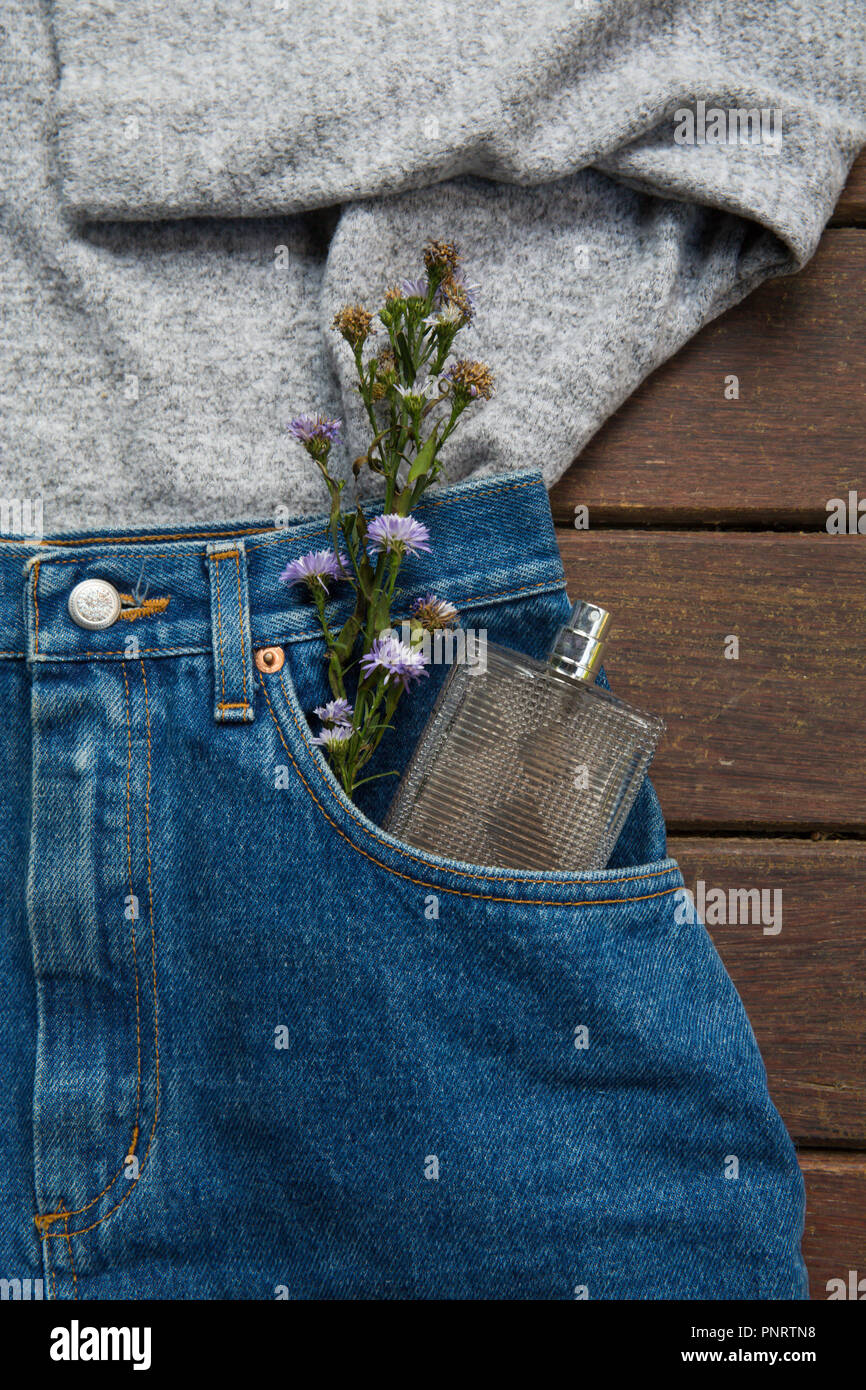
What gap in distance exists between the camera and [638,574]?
0.64 m

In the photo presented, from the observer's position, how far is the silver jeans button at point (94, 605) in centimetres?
52

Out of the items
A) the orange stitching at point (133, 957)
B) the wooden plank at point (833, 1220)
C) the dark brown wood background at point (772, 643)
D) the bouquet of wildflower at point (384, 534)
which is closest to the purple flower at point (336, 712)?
the bouquet of wildflower at point (384, 534)

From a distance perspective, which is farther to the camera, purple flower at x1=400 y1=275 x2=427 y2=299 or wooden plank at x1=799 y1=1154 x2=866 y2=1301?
wooden plank at x1=799 y1=1154 x2=866 y2=1301

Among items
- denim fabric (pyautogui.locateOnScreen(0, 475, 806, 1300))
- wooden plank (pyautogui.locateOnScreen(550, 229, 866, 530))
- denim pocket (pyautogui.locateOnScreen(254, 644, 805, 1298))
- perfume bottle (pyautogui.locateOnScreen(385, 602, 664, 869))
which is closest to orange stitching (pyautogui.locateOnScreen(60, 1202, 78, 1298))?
denim fabric (pyautogui.locateOnScreen(0, 475, 806, 1300))

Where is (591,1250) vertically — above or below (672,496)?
below

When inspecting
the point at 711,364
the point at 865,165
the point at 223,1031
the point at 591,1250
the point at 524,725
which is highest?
the point at 865,165

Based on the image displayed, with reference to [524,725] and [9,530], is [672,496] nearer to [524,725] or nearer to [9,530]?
[524,725]

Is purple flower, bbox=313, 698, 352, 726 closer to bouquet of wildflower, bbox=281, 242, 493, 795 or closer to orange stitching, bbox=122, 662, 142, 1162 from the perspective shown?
bouquet of wildflower, bbox=281, 242, 493, 795

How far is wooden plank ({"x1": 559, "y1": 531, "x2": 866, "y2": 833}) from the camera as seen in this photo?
640 mm

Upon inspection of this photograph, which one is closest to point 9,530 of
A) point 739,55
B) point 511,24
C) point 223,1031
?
point 223,1031

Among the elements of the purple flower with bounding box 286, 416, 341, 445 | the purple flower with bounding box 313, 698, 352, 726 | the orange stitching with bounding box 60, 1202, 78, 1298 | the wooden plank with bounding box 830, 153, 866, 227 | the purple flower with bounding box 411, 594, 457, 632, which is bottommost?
the orange stitching with bounding box 60, 1202, 78, 1298

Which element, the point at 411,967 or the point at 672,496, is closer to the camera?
the point at 411,967

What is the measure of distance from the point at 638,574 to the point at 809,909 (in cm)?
25

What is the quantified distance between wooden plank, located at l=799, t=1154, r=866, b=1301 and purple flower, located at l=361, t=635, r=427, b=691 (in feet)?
1.43
